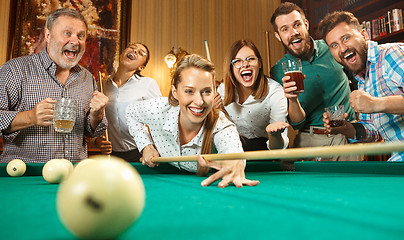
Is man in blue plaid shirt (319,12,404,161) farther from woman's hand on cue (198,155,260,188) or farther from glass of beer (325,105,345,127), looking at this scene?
woman's hand on cue (198,155,260,188)

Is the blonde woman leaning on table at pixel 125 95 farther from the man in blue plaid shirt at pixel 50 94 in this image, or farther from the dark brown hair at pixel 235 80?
the dark brown hair at pixel 235 80

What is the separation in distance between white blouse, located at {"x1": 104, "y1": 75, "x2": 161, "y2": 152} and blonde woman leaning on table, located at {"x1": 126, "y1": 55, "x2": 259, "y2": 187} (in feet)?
3.34

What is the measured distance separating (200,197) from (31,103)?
1871 mm

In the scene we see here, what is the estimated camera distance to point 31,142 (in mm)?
2299

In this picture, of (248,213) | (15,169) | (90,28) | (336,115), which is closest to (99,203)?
(248,213)

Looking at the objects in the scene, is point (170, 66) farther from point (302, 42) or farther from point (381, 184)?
point (381, 184)

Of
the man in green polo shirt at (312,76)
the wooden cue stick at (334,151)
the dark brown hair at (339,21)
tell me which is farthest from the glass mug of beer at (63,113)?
the dark brown hair at (339,21)

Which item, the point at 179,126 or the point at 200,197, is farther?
the point at 179,126

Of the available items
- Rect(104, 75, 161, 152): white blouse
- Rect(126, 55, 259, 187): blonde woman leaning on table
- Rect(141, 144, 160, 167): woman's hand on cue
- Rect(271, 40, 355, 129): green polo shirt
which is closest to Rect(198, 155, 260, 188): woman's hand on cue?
Rect(126, 55, 259, 187): blonde woman leaning on table

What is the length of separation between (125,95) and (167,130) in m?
1.43

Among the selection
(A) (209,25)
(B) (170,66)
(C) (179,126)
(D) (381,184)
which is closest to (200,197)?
(D) (381,184)

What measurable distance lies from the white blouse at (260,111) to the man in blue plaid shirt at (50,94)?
1.08 meters

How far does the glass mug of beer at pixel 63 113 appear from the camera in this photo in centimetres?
196

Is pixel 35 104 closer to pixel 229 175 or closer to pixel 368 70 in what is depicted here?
pixel 229 175
